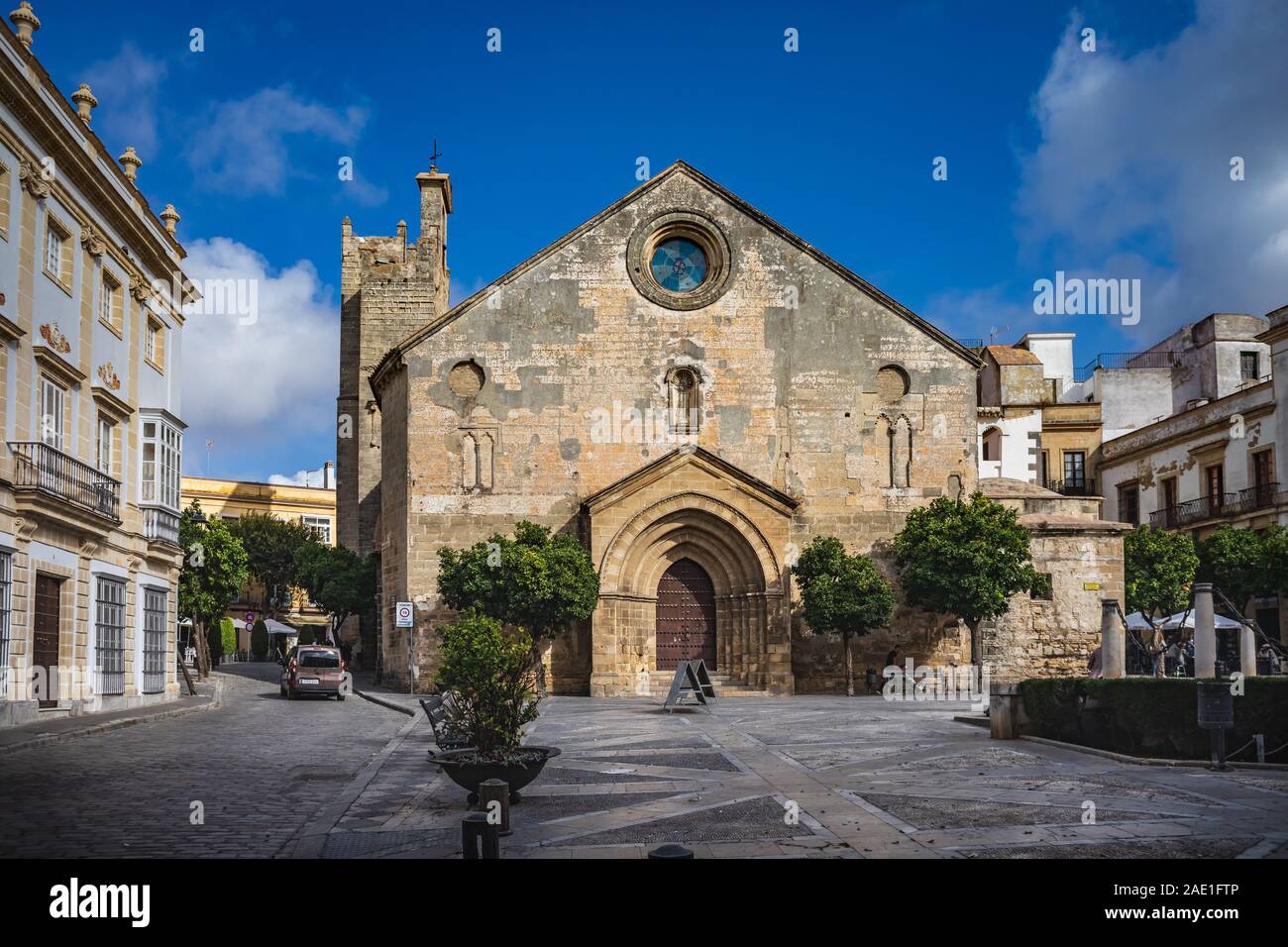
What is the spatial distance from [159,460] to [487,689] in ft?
58.9

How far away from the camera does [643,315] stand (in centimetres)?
3253

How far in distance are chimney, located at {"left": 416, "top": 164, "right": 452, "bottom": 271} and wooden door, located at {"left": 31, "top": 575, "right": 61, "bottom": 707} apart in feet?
80.1

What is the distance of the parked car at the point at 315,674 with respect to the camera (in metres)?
28.5

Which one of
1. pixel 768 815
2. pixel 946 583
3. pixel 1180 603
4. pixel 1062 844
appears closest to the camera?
pixel 1062 844

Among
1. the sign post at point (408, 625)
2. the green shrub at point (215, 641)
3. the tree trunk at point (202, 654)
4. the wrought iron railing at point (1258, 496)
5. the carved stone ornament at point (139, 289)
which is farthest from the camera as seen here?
the green shrub at point (215, 641)

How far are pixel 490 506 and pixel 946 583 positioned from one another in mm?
11641

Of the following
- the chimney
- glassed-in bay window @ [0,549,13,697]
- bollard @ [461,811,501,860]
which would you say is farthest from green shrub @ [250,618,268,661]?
bollard @ [461,811,501,860]

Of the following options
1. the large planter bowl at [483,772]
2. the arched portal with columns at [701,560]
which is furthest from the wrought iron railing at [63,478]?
the arched portal with columns at [701,560]

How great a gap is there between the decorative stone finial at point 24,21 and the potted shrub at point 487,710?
15.0 metres

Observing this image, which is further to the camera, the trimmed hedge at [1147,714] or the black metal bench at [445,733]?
the trimmed hedge at [1147,714]

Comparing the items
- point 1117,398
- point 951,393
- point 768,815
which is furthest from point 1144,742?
point 1117,398

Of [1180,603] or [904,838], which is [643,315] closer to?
[1180,603]

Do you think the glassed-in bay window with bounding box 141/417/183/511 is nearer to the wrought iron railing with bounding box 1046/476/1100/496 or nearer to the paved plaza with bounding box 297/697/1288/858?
the paved plaza with bounding box 297/697/1288/858

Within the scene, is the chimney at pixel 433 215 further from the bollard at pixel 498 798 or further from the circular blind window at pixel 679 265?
the bollard at pixel 498 798
